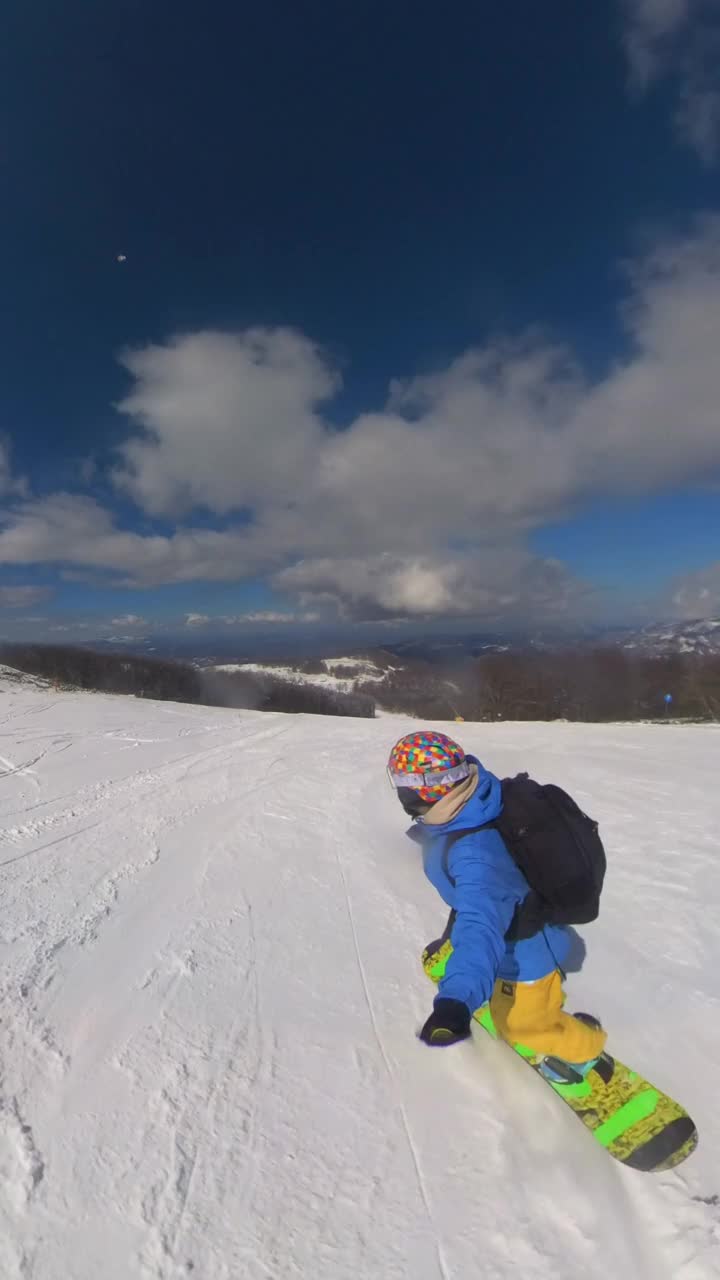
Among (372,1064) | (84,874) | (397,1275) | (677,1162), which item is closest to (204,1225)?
(397,1275)

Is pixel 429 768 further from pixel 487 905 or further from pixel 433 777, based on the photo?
pixel 487 905

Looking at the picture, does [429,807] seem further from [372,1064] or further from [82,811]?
[82,811]

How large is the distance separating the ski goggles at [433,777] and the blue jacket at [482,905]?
0.40 feet

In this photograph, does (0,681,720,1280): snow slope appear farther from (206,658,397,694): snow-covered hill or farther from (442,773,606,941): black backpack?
(206,658,397,694): snow-covered hill

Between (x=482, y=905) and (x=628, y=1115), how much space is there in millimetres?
1107

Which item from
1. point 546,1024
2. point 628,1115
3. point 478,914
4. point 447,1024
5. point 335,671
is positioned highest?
point 335,671

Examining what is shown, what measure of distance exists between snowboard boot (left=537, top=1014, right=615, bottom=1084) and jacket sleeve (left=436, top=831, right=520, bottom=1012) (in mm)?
658

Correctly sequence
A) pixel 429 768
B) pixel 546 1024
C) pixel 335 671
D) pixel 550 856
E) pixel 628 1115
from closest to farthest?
1. pixel 628 1115
2. pixel 550 856
3. pixel 546 1024
4. pixel 429 768
5. pixel 335 671

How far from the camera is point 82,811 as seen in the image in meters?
7.17

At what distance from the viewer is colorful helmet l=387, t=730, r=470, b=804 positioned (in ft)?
8.98

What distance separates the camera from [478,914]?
8.09 ft

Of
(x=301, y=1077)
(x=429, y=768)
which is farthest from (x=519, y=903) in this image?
(x=301, y=1077)

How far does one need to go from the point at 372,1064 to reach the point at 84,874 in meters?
3.50

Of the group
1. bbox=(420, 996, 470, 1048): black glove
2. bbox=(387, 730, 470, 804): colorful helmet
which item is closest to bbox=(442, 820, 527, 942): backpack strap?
bbox=(387, 730, 470, 804): colorful helmet
